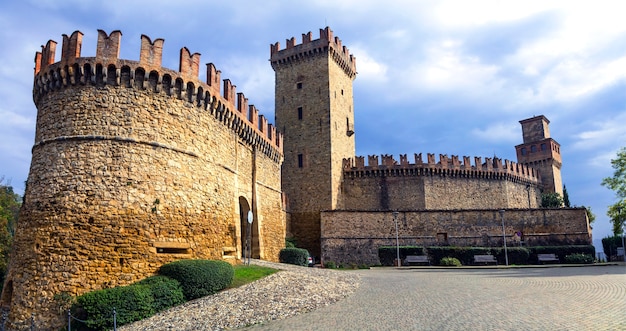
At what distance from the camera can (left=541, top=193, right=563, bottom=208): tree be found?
44.6 m

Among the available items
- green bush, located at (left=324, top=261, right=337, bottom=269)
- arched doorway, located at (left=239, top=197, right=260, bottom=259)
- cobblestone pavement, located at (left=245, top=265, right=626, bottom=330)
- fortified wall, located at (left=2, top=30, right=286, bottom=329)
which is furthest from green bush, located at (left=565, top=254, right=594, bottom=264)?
fortified wall, located at (left=2, top=30, right=286, bottom=329)

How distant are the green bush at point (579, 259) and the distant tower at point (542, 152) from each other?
77.0 feet

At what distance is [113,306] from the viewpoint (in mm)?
12617

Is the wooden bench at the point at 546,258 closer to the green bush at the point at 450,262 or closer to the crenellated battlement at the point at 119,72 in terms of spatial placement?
the green bush at the point at 450,262

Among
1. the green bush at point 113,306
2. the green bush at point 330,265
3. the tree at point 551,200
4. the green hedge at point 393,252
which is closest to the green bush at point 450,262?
the green hedge at point 393,252

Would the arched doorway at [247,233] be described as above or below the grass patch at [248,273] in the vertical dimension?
above

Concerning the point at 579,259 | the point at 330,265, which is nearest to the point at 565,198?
the point at 579,259

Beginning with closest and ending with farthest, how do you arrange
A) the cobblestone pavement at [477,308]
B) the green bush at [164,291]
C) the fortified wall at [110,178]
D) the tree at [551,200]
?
1. the cobblestone pavement at [477,308]
2. the green bush at [164,291]
3. the fortified wall at [110,178]
4. the tree at [551,200]

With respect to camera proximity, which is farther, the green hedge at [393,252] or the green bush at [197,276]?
the green hedge at [393,252]

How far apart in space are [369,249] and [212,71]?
54.0 feet

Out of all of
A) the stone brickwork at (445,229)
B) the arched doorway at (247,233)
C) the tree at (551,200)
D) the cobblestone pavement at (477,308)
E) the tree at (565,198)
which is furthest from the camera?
the tree at (565,198)

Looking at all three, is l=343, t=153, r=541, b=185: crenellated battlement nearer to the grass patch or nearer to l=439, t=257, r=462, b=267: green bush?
l=439, t=257, r=462, b=267: green bush

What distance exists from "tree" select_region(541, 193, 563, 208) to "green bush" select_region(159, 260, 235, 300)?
40609 mm

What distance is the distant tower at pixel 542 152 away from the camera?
48500mm
